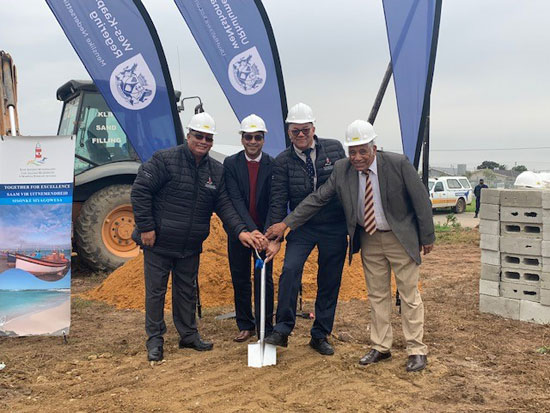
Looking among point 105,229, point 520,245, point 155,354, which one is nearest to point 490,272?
point 520,245

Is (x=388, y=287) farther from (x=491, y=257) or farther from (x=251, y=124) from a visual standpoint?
(x=491, y=257)

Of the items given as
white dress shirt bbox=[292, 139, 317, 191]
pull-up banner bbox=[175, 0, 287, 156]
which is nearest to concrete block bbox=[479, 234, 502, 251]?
white dress shirt bbox=[292, 139, 317, 191]

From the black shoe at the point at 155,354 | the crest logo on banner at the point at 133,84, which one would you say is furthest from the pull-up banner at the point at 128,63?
the black shoe at the point at 155,354

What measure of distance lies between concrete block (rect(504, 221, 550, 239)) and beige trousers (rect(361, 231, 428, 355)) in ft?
6.08

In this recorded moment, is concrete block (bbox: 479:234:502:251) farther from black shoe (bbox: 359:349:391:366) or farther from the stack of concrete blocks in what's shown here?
black shoe (bbox: 359:349:391:366)

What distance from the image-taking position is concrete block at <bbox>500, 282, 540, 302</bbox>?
5.70 m

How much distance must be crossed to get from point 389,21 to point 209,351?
393 cm

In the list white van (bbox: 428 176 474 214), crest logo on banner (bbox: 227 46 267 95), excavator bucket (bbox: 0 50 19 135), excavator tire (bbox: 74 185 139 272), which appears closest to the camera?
crest logo on banner (bbox: 227 46 267 95)

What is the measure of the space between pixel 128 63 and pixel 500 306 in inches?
184

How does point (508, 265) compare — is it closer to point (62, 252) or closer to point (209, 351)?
point (209, 351)

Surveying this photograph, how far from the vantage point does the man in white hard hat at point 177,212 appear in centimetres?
461

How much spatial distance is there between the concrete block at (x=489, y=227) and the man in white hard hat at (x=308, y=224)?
198 cm

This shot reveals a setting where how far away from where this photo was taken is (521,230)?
5773mm

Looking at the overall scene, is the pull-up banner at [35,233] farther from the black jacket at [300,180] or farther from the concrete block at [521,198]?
the concrete block at [521,198]
